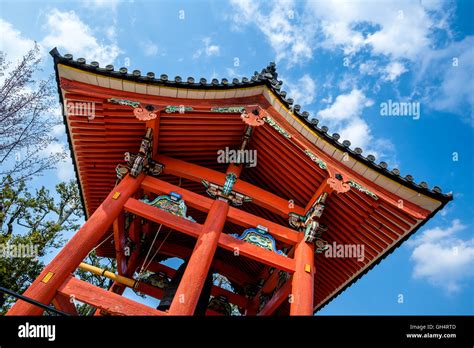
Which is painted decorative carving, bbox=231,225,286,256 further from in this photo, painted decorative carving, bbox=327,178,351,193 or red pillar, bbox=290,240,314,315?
painted decorative carving, bbox=327,178,351,193

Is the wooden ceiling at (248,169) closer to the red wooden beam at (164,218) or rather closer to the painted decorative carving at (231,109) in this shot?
the painted decorative carving at (231,109)

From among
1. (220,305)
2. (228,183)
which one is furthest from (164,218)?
(220,305)

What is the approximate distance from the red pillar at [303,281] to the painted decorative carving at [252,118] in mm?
2691

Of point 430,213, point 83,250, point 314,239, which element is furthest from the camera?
point 314,239

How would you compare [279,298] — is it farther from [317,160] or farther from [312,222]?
[317,160]

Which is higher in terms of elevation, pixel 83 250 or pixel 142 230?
pixel 142 230

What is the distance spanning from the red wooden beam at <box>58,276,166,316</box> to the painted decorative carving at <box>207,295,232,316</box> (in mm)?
4703

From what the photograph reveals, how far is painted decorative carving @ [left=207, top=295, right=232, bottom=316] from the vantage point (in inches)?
391

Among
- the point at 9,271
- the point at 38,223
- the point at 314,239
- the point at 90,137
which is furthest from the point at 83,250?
the point at 38,223

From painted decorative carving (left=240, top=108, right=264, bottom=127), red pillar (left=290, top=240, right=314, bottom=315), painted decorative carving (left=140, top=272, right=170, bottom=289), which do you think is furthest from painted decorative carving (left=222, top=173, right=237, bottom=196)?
painted decorative carving (left=140, top=272, right=170, bottom=289)

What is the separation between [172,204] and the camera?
725 centimetres

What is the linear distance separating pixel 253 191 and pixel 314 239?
1.73 metres

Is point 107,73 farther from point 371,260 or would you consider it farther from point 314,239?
point 371,260

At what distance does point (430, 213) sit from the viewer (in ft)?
22.2
